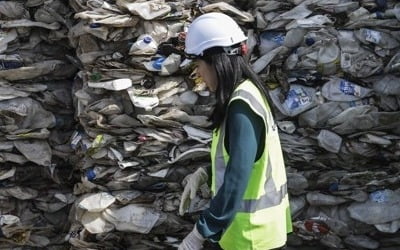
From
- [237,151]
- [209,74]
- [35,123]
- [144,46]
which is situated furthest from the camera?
[35,123]

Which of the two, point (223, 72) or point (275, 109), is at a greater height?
point (223, 72)

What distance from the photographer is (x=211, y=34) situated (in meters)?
2.34

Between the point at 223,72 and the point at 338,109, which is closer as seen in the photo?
the point at 223,72

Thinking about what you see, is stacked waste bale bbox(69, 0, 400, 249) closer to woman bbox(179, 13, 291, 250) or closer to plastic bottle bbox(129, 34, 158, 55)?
plastic bottle bbox(129, 34, 158, 55)

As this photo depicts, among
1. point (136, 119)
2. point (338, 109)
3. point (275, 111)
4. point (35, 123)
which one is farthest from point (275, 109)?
point (35, 123)

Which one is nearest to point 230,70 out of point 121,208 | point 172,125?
point 172,125

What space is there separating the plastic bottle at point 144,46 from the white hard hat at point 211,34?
99 centimetres

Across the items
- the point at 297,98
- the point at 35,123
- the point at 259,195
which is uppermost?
the point at 259,195

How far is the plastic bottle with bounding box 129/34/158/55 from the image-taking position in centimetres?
338

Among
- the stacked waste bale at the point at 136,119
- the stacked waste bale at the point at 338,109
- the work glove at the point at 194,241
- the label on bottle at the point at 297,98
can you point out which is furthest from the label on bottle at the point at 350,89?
the work glove at the point at 194,241

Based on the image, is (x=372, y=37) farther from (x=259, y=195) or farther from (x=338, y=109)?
(x=259, y=195)

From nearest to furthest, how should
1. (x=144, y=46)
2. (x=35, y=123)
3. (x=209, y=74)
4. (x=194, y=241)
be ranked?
(x=209, y=74)
(x=194, y=241)
(x=144, y=46)
(x=35, y=123)

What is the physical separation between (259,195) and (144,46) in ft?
4.08

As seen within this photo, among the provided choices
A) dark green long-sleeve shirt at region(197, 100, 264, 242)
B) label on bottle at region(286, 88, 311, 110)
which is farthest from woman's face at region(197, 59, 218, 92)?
label on bottle at region(286, 88, 311, 110)
